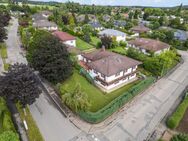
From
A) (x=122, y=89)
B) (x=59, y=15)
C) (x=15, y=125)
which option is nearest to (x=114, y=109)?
(x=122, y=89)

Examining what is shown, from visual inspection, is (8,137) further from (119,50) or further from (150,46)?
(150,46)

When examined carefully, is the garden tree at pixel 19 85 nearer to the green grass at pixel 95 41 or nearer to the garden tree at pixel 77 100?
the garden tree at pixel 77 100

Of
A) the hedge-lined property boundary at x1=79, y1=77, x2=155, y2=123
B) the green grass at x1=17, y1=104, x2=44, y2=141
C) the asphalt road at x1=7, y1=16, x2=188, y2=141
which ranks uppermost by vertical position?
the hedge-lined property boundary at x1=79, y1=77, x2=155, y2=123

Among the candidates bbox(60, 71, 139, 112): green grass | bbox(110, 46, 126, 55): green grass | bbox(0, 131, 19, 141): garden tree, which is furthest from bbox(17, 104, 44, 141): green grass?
bbox(110, 46, 126, 55): green grass

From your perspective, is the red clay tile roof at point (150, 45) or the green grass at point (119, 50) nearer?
the red clay tile roof at point (150, 45)

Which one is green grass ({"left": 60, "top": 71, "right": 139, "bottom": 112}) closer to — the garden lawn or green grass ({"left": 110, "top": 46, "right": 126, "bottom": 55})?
the garden lawn

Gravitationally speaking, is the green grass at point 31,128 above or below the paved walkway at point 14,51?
below

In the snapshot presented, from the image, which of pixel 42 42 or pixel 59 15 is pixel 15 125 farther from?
pixel 59 15

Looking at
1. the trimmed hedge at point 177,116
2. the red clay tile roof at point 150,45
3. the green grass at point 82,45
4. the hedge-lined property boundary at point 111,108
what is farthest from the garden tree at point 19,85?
the red clay tile roof at point 150,45
